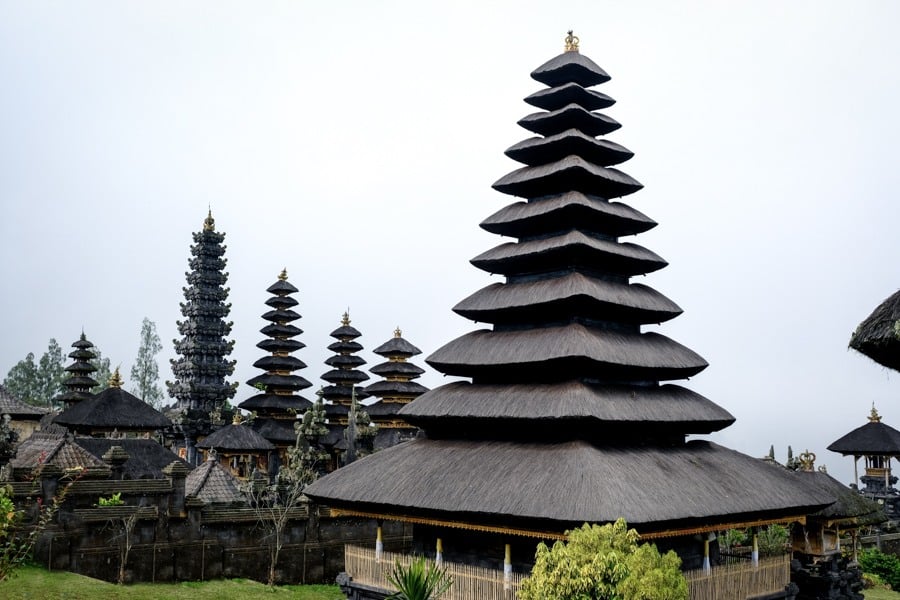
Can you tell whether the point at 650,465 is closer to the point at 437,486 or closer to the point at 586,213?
the point at 437,486

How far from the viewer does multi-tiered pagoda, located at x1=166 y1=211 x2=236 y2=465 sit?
5147cm

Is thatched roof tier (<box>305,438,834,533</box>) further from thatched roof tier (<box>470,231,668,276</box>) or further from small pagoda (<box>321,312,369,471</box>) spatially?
small pagoda (<box>321,312,369,471</box>)

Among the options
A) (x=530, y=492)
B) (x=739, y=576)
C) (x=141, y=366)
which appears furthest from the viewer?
(x=141, y=366)

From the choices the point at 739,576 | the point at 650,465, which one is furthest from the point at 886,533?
the point at 650,465

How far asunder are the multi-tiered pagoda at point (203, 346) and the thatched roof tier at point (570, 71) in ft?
111

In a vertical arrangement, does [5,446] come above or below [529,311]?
below

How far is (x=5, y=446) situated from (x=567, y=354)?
2223cm

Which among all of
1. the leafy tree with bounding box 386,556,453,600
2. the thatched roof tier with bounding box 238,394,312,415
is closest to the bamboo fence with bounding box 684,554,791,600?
the leafy tree with bounding box 386,556,453,600

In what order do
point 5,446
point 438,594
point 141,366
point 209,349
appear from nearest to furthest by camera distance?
point 438,594
point 5,446
point 209,349
point 141,366

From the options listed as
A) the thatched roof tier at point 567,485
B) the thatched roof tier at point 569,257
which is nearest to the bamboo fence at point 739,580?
the thatched roof tier at point 567,485

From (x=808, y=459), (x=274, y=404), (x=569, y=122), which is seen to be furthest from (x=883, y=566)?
(x=274, y=404)

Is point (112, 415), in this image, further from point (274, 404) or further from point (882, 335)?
point (882, 335)

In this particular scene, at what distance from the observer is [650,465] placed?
18.9 metres

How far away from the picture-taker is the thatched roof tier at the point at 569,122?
25.0m
